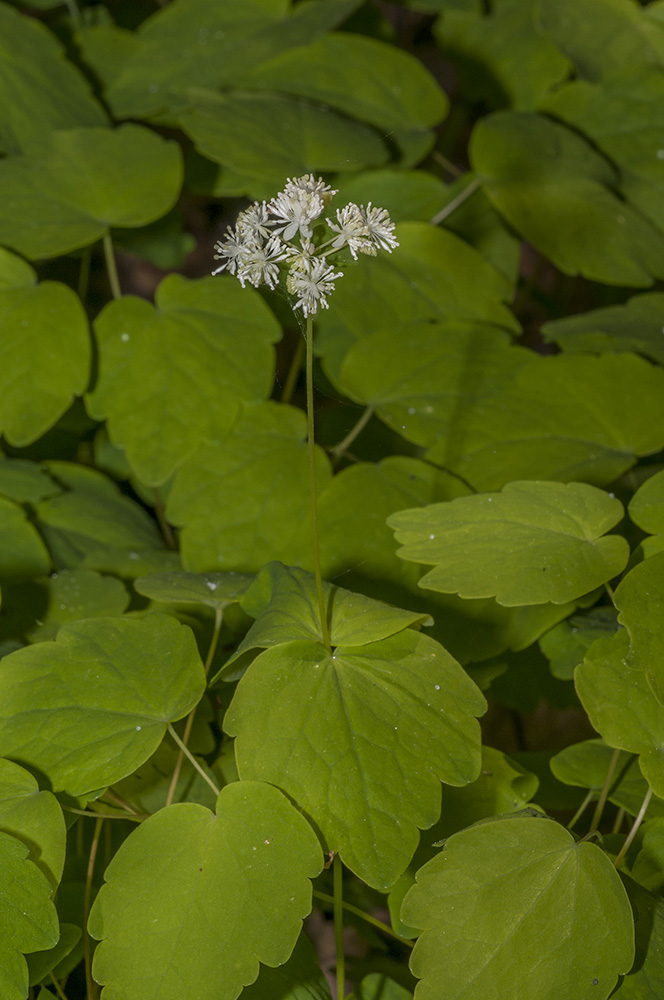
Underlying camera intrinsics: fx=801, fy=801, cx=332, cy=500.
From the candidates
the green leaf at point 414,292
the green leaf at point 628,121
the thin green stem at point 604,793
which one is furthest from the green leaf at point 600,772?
the green leaf at point 628,121

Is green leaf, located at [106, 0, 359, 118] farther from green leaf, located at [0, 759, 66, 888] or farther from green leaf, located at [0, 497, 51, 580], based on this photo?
green leaf, located at [0, 759, 66, 888]

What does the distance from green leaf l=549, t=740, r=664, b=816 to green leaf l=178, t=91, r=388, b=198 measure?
80cm

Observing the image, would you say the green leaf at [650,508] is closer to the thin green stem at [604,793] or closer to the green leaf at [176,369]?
the thin green stem at [604,793]

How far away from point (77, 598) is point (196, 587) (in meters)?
0.22

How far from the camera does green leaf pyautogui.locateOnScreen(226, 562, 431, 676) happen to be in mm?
619

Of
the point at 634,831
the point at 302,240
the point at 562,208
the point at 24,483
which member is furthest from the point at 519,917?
the point at 562,208

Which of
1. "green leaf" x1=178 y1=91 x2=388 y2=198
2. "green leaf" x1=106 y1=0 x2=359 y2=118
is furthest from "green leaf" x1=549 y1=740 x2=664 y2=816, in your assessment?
"green leaf" x1=106 y1=0 x2=359 y2=118

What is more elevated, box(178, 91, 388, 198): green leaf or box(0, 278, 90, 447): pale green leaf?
box(178, 91, 388, 198): green leaf

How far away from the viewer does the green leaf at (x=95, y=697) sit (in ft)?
2.03

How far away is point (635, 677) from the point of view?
2.11ft

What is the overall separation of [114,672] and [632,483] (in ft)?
2.05

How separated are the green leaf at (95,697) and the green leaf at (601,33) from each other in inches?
50.2

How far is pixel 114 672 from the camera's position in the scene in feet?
2.17

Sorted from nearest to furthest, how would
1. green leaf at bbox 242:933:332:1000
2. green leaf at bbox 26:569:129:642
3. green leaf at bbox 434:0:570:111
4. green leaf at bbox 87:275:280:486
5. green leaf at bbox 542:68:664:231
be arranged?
1. green leaf at bbox 242:933:332:1000
2. green leaf at bbox 26:569:129:642
3. green leaf at bbox 87:275:280:486
4. green leaf at bbox 542:68:664:231
5. green leaf at bbox 434:0:570:111
